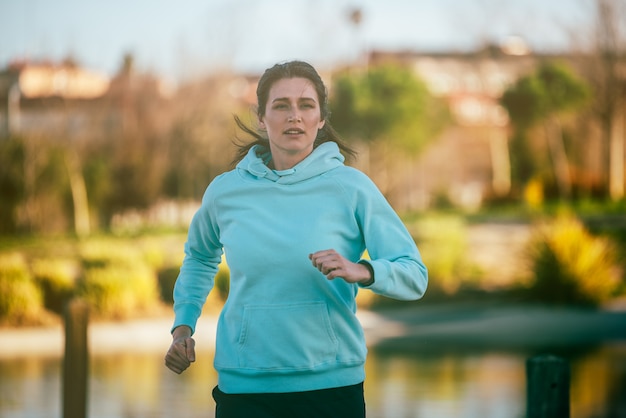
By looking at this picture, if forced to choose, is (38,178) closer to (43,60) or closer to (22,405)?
(43,60)

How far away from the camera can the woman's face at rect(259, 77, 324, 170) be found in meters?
2.70

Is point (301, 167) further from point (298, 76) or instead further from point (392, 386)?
point (392, 386)

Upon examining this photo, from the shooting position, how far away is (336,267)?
7.68 feet

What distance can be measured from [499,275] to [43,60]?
14.9 meters

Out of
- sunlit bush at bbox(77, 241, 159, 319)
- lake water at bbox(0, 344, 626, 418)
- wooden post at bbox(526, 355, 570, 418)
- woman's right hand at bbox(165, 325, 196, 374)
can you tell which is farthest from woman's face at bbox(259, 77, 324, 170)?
sunlit bush at bbox(77, 241, 159, 319)

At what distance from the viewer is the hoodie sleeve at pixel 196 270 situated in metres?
2.87

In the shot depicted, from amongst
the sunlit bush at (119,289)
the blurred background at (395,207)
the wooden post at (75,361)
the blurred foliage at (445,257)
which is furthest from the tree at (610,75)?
the wooden post at (75,361)

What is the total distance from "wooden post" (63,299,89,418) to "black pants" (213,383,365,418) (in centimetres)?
361

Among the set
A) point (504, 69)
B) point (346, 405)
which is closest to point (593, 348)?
point (346, 405)

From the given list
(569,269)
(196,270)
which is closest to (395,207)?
(569,269)

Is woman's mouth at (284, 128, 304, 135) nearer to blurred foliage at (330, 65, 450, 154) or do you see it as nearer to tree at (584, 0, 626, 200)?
blurred foliage at (330, 65, 450, 154)

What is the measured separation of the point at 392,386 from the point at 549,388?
4.89 m

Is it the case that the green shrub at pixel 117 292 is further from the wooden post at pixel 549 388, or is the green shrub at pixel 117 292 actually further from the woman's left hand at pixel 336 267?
the woman's left hand at pixel 336 267

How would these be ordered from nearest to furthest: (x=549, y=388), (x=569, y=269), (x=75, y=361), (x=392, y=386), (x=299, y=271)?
(x=299, y=271)
(x=549, y=388)
(x=75, y=361)
(x=392, y=386)
(x=569, y=269)
